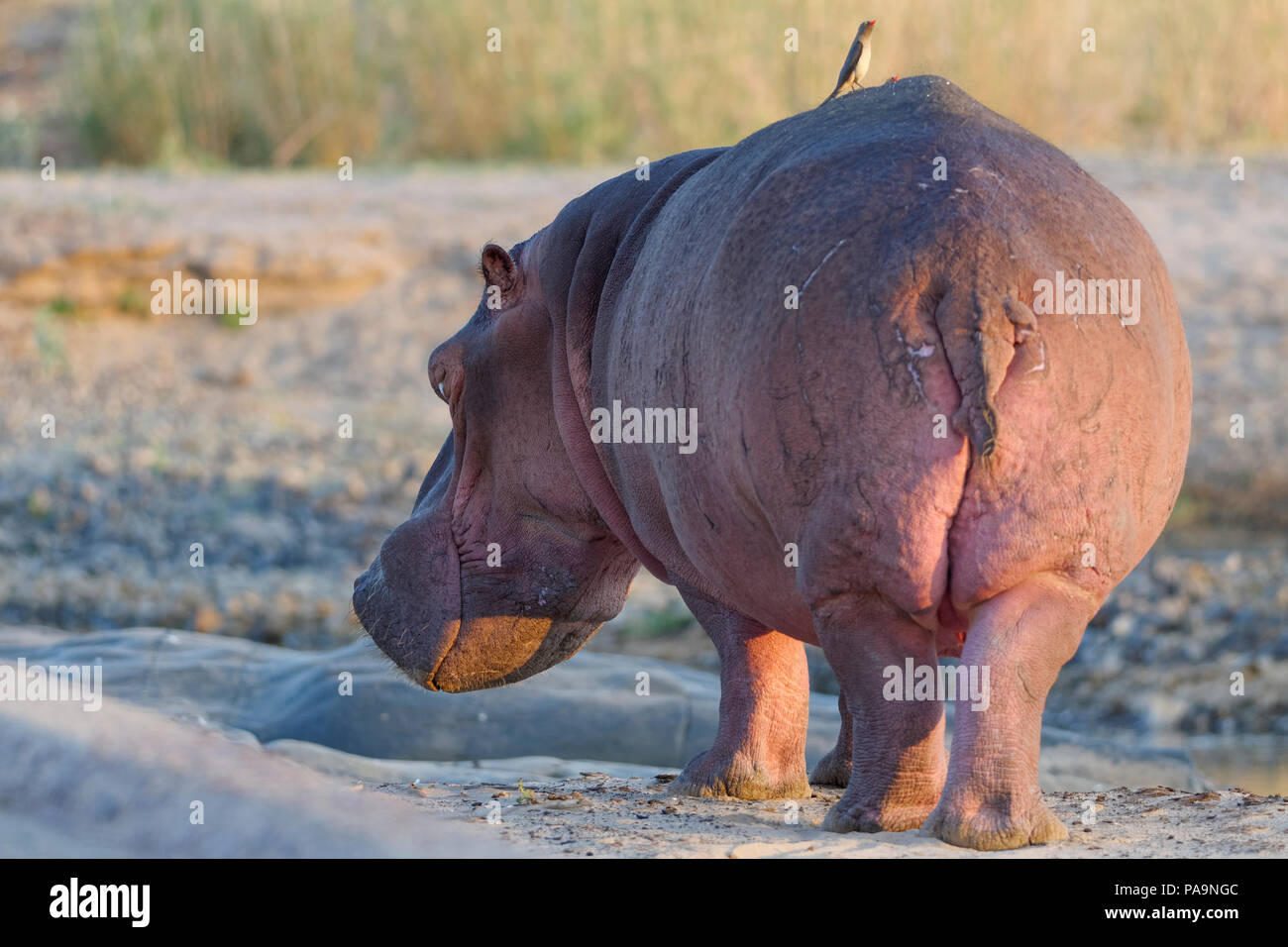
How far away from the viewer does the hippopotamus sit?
118 inches

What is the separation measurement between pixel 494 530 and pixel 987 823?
6.72ft

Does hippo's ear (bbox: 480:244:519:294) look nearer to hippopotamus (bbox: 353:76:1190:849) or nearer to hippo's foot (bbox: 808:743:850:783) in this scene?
hippopotamus (bbox: 353:76:1190:849)

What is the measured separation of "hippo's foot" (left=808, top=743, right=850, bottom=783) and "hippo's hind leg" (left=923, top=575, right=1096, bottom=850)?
148 cm

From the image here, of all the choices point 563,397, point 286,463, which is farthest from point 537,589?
point 286,463

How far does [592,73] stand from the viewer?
1584 centimetres

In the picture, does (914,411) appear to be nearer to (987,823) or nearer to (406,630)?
(987,823)

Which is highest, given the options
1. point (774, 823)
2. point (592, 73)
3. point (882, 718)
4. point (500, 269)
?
point (592, 73)

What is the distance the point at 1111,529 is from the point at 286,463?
792cm

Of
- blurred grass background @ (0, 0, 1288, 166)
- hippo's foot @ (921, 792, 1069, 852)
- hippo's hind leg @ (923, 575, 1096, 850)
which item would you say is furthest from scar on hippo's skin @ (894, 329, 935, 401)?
blurred grass background @ (0, 0, 1288, 166)

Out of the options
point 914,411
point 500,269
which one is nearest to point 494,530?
point 500,269

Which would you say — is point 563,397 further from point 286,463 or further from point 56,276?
point 56,276

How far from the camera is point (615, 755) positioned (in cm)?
568

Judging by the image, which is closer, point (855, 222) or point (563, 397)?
point (855, 222)

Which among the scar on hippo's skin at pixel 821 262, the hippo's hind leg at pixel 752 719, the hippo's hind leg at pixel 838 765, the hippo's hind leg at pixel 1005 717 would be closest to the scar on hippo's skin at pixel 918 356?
the scar on hippo's skin at pixel 821 262
